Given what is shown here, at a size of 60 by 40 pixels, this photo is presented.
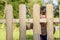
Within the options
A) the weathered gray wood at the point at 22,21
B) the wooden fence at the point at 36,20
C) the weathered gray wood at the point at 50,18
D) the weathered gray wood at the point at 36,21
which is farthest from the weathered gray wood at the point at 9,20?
the weathered gray wood at the point at 50,18

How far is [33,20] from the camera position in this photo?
389cm

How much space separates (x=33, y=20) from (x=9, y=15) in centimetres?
45

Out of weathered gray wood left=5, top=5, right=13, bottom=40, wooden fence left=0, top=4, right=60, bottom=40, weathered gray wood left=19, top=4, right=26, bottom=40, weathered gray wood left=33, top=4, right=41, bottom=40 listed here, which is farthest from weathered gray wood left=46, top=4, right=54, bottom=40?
weathered gray wood left=5, top=5, right=13, bottom=40

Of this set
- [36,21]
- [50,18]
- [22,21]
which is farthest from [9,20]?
[50,18]

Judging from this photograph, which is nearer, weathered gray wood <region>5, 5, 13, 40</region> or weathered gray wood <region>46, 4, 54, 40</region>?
weathered gray wood <region>46, 4, 54, 40</region>

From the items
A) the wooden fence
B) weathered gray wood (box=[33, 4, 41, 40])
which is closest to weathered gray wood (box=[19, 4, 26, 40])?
the wooden fence

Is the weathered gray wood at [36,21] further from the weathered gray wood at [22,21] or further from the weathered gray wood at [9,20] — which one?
the weathered gray wood at [9,20]

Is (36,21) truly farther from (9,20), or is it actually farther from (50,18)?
(9,20)

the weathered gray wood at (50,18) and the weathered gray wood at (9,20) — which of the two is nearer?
the weathered gray wood at (50,18)

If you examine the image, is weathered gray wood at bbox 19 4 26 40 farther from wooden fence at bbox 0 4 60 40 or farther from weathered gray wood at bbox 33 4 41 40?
weathered gray wood at bbox 33 4 41 40

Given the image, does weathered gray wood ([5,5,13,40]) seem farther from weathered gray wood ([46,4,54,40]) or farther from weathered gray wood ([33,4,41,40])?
weathered gray wood ([46,4,54,40])

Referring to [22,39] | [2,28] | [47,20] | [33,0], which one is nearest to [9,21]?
[22,39]

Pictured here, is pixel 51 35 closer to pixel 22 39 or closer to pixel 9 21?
pixel 22 39

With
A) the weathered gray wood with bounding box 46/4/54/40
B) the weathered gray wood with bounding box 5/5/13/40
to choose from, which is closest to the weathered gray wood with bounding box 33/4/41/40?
the weathered gray wood with bounding box 46/4/54/40
